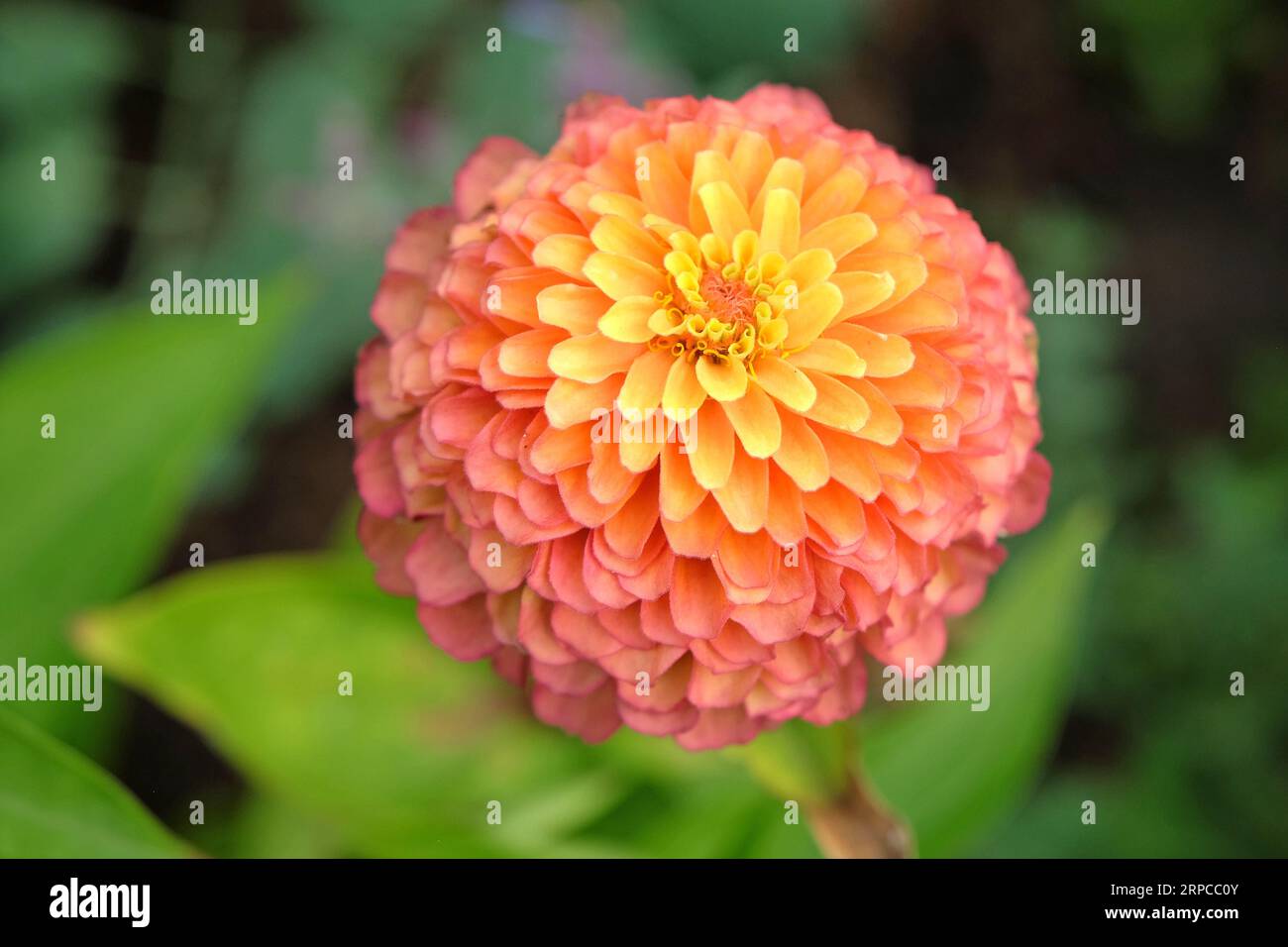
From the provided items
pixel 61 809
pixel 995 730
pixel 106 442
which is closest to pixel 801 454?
pixel 61 809

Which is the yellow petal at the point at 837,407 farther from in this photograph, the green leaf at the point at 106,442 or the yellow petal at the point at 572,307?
the green leaf at the point at 106,442

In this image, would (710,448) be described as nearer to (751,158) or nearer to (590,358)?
(590,358)

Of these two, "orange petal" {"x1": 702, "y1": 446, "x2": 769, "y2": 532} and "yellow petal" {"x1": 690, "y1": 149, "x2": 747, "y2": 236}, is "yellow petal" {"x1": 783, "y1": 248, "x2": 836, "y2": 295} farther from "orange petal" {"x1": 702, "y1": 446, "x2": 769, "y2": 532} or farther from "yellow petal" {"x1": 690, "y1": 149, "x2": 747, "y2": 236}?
"orange petal" {"x1": 702, "y1": 446, "x2": 769, "y2": 532}

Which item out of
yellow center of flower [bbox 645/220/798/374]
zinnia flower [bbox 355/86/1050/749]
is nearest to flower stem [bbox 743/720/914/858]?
zinnia flower [bbox 355/86/1050/749]

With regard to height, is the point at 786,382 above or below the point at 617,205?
below

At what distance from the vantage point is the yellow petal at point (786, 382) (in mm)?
1119

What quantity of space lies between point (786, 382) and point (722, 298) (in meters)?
0.12

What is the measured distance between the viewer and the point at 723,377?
3.82 ft

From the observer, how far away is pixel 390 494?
1.26m

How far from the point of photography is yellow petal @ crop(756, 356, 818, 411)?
3.67 feet

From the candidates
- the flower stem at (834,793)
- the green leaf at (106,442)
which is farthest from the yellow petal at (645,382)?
the green leaf at (106,442)

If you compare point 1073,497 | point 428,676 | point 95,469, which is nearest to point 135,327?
point 95,469

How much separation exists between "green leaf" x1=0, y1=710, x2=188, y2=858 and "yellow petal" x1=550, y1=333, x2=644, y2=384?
762 millimetres

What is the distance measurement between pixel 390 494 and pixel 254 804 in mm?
1307
